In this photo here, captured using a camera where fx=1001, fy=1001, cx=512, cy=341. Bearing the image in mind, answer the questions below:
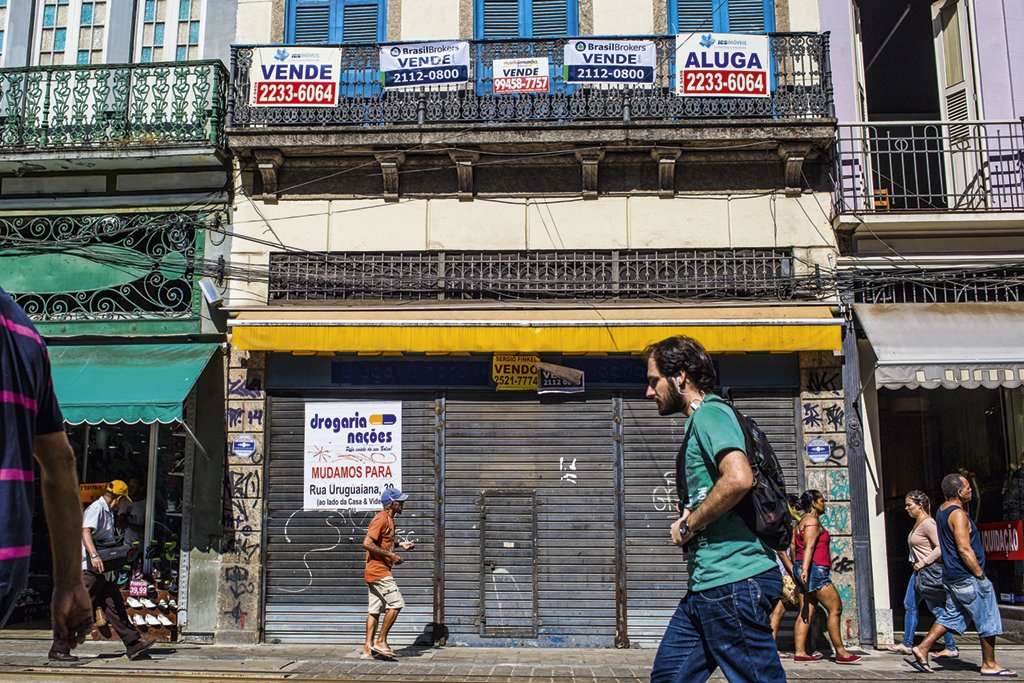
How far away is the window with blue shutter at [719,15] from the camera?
42.5 feet

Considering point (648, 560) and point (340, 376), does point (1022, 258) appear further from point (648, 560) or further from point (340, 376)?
point (340, 376)

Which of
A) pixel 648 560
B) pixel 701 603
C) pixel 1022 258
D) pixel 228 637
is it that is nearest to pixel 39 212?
pixel 228 637

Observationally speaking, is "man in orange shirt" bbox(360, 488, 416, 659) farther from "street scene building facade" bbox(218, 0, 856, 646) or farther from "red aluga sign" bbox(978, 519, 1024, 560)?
"red aluga sign" bbox(978, 519, 1024, 560)

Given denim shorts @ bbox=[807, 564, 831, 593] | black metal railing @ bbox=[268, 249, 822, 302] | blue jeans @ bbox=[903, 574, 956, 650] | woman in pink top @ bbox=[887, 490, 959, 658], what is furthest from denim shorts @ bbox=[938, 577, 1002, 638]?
black metal railing @ bbox=[268, 249, 822, 302]

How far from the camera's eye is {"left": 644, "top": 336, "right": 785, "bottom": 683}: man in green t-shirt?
13.0 feet

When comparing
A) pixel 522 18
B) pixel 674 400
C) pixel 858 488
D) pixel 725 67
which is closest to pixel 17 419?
pixel 674 400

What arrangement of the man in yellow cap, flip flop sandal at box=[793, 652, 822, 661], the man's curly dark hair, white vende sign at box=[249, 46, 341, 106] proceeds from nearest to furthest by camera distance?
1. the man's curly dark hair
2. the man in yellow cap
3. flip flop sandal at box=[793, 652, 822, 661]
4. white vende sign at box=[249, 46, 341, 106]

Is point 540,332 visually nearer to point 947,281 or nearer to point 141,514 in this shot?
point 947,281

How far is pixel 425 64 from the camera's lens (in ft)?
40.2

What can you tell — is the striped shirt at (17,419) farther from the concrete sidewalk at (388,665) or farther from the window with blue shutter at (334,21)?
the window with blue shutter at (334,21)

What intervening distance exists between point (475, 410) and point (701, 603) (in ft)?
25.7

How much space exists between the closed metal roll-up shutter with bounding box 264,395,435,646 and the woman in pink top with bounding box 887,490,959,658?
16.7 feet

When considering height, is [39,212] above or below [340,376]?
above

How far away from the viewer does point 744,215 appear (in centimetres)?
1217
